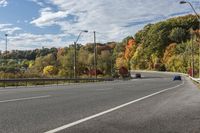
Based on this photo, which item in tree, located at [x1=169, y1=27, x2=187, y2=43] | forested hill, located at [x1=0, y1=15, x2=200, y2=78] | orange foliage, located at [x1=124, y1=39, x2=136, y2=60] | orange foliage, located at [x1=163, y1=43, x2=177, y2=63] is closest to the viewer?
forested hill, located at [x1=0, y1=15, x2=200, y2=78]

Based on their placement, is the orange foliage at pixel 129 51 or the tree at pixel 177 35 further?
the orange foliage at pixel 129 51

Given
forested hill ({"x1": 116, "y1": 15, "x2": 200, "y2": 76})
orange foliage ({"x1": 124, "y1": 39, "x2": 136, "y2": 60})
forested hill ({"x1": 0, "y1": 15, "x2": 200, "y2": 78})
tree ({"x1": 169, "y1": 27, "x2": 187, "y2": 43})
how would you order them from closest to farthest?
forested hill ({"x1": 0, "y1": 15, "x2": 200, "y2": 78}) < forested hill ({"x1": 116, "y1": 15, "x2": 200, "y2": 76}) < tree ({"x1": 169, "y1": 27, "x2": 187, "y2": 43}) < orange foliage ({"x1": 124, "y1": 39, "x2": 136, "y2": 60})

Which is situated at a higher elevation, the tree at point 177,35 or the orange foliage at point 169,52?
the tree at point 177,35

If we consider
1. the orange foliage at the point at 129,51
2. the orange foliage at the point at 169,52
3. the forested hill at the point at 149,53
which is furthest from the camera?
the orange foliage at the point at 129,51

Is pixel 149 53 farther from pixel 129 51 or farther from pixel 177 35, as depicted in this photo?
pixel 129 51

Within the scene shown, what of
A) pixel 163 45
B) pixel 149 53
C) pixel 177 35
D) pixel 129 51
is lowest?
Result: pixel 149 53

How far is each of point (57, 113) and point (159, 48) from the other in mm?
160260

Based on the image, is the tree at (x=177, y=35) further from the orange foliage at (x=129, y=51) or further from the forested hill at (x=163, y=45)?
the orange foliage at (x=129, y=51)

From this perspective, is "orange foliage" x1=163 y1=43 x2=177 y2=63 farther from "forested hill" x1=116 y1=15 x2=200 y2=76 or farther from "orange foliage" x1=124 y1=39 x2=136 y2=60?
"orange foliage" x1=124 y1=39 x2=136 y2=60

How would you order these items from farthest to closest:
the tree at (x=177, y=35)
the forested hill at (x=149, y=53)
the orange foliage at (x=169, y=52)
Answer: the tree at (x=177, y=35) < the orange foliage at (x=169, y=52) < the forested hill at (x=149, y=53)

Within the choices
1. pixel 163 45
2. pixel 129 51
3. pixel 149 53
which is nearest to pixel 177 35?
pixel 163 45

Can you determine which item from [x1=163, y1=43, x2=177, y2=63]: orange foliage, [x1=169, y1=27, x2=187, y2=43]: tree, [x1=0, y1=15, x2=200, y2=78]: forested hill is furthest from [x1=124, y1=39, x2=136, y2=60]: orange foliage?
[x1=163, y1=43, x2=177, y2=63]: orange foliage

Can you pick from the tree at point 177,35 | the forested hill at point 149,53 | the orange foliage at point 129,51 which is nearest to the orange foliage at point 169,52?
the forested hill at point 149,53

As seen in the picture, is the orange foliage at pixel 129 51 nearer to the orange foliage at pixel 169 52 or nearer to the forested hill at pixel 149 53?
the forested hill at pixel 149 53
